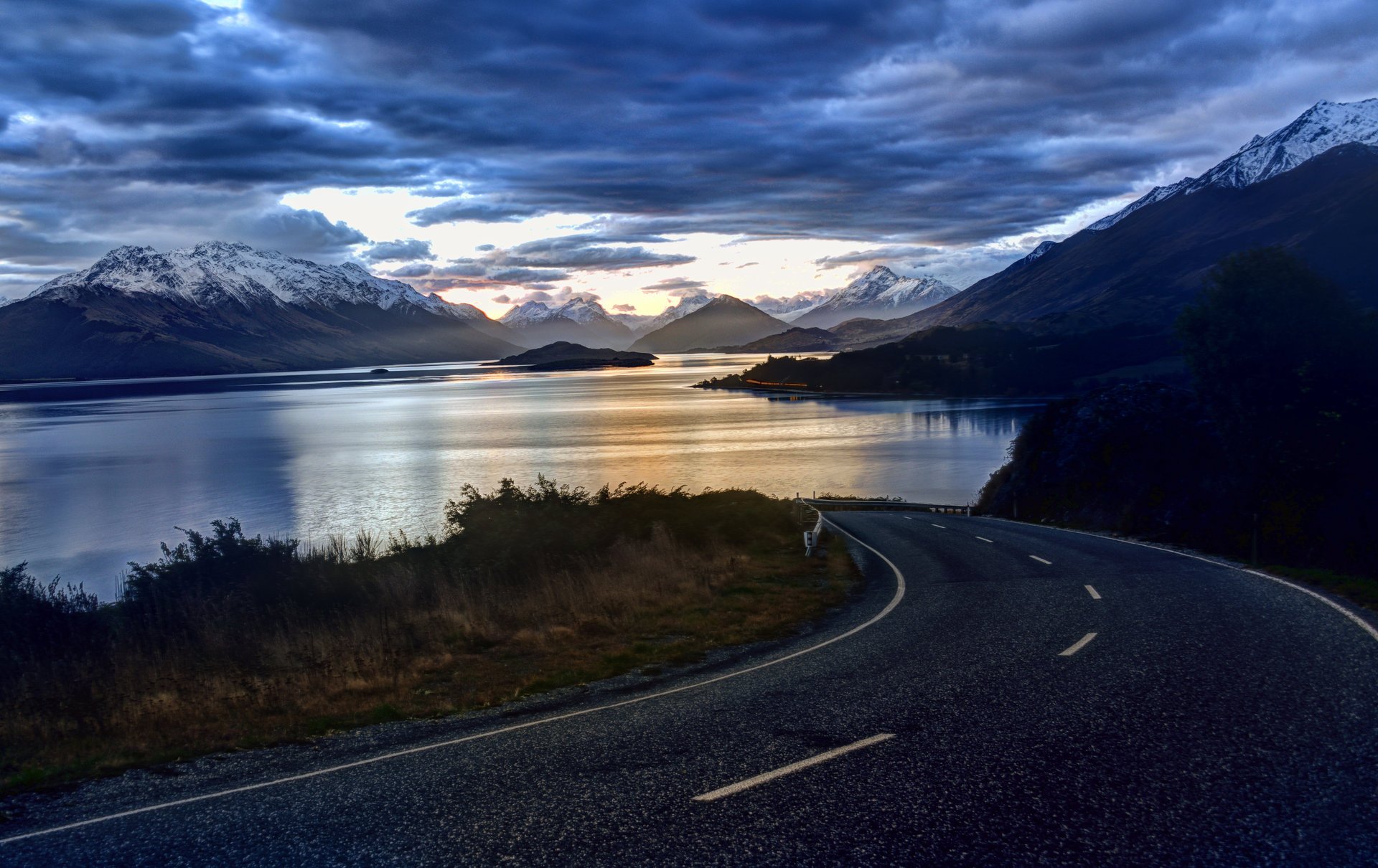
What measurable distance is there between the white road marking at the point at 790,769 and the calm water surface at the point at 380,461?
3618cm

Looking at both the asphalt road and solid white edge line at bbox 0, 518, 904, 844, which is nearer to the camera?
the asphalt road

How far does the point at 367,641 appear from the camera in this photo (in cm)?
1708

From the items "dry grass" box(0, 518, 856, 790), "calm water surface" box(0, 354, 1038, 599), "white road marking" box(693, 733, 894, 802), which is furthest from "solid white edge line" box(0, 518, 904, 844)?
"calm water surface" box(0, 354, 1038, 599)

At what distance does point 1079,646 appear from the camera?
47.0 ft

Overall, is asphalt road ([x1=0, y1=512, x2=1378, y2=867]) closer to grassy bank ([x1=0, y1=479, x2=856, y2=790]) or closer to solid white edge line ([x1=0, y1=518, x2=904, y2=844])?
solid white edge line ([x1=0, y1=518, x2=904, y2=844])

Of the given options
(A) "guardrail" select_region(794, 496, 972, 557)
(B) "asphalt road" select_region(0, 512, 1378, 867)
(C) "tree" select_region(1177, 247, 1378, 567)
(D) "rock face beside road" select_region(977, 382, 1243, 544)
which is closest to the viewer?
(B) "asphalt road" select_region(0, 512, 1378, 867)

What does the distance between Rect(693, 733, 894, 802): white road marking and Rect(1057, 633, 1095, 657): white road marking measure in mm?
4951

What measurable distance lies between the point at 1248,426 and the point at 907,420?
107778 millimetres

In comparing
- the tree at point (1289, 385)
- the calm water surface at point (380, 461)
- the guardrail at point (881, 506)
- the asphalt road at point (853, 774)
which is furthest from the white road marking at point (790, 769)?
the guardrail at point (881, 506)

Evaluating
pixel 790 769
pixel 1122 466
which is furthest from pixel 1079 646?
pixel 1122 466

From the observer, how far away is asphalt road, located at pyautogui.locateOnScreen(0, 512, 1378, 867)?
7.83 meters

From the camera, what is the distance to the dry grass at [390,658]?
1196 cm

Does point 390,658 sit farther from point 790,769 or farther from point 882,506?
point 882,506

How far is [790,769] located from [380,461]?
8735 centimetres
